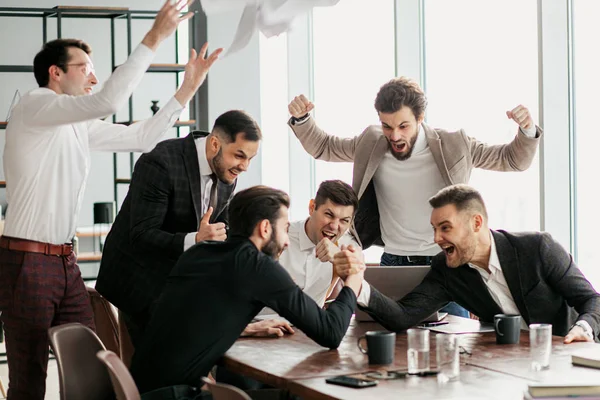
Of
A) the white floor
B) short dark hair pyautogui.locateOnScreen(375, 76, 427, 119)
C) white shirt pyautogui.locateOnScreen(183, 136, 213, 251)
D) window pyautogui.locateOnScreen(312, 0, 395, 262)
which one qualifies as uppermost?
window pyautogui.locateOnScreen(312, 0, 395, 262)

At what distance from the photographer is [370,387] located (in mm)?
2195

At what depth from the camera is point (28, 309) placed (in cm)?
330

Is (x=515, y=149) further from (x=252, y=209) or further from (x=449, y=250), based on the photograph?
(x=252, y=209)

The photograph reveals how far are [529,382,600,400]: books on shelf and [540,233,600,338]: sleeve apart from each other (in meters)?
1.19

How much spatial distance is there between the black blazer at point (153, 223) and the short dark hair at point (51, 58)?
0.51m

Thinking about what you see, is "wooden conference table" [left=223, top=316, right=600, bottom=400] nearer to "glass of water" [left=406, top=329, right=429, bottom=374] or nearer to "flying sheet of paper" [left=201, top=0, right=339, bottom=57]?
"glass of water" [left=406, top=329, right=429, bottom=374]

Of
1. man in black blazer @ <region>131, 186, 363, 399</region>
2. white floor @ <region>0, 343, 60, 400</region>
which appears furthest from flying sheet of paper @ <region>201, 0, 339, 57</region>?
white floor @ <region>0, 343, 60, 400</region>

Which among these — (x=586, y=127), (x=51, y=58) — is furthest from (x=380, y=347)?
(x=586, y=127)

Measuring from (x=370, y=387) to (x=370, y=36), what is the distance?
16.0 feet

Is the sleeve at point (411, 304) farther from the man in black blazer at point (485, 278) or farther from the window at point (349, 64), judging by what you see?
the window at point (349, 64)

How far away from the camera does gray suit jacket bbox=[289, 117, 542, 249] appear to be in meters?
3.83

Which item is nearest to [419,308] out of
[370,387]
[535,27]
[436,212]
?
[436,212]

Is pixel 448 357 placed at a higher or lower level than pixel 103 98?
lower

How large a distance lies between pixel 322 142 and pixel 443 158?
0.73 meters
